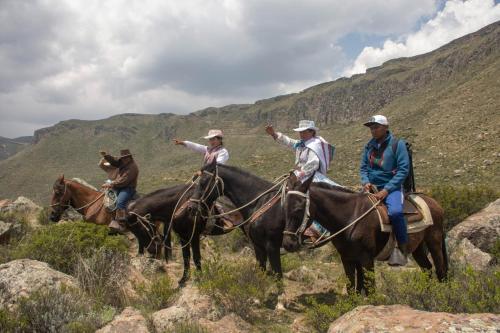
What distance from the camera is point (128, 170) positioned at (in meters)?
8.74

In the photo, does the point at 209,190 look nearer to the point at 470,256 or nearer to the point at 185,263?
the point at 185,263

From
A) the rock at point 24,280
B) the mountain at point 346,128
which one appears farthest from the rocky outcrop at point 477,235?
the mountain at point 346,128

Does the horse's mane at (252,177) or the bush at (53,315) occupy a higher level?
the horse's mane at (252,177)

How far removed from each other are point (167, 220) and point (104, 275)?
2.04m

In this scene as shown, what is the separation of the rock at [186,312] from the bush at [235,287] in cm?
13

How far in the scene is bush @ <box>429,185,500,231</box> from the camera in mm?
9773

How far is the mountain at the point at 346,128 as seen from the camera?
2422 centimetres

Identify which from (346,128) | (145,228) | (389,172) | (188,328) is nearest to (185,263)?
(145,228)

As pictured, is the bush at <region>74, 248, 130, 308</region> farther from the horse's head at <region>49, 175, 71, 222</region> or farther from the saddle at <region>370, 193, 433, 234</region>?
the horse's head at <region>49, 175, 71, 222</region>

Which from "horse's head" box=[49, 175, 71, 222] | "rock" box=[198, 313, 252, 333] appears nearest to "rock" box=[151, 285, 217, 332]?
"rock" box=[198, 313, 252, 333]

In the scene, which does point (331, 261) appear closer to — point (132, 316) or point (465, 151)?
point (132, 316)

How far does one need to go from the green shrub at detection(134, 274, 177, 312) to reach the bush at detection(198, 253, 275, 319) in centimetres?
51

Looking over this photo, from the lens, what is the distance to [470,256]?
23.1ft

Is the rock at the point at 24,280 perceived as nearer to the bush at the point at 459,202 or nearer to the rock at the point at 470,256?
the rock at the point at 470,256
